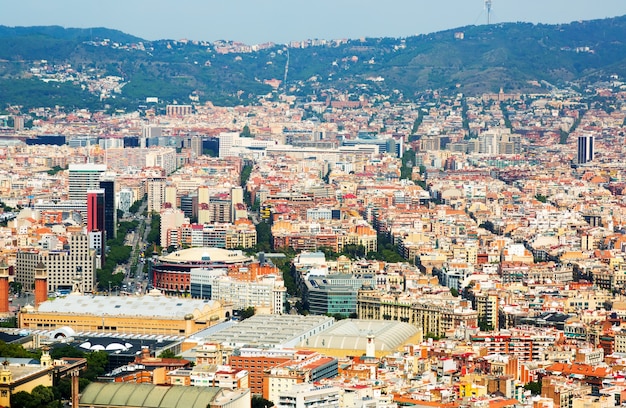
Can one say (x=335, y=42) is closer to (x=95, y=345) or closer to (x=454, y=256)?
(x=454, y=256)

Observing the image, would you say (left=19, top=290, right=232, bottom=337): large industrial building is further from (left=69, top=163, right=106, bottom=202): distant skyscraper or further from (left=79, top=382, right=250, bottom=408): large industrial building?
(left=69, top=163, right=106, bottom=202): distant skyscraper

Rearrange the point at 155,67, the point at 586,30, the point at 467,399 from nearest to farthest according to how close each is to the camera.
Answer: the point at 467,399
the point at 155,67
the point at 586,30

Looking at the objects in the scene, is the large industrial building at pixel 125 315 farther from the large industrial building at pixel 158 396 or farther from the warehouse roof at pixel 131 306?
the large industrial building at pixel 158 396

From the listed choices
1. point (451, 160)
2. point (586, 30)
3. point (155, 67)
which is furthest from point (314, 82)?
point (451, 160)

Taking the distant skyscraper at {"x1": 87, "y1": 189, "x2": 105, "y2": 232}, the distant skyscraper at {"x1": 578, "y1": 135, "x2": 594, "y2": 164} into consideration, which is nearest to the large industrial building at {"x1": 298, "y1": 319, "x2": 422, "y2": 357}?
Result: the distant skyscraper at {"x1": 87, "y1": 189, "x2": 105, "y2": 232}

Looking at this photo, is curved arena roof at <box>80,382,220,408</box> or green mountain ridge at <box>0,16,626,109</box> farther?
green mountain ridge at <box>0,16,626,109</box>

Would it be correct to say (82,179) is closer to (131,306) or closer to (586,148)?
(131,306)

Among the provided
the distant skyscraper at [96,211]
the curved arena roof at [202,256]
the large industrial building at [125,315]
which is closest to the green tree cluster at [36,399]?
the large industrial building at [125,315]
